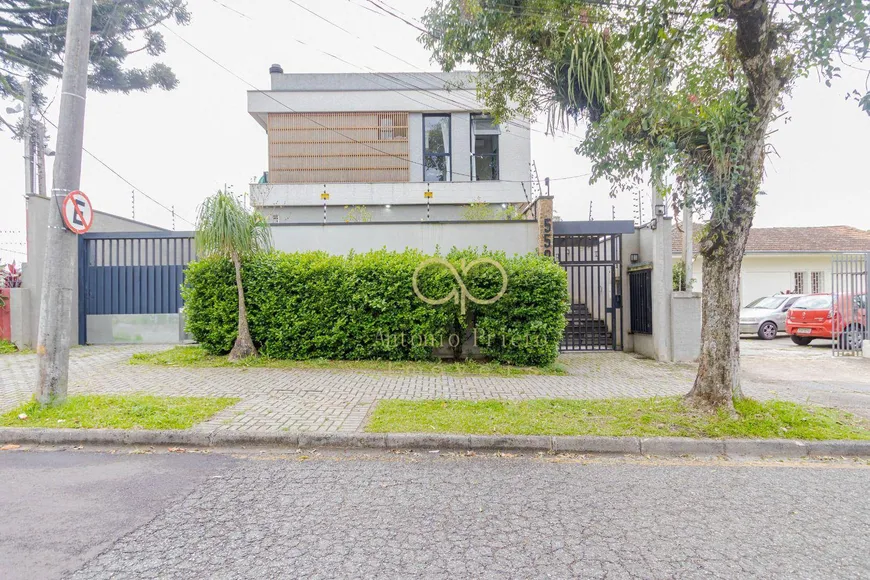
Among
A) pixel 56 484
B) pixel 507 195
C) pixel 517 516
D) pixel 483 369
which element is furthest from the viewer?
pixel 507 195

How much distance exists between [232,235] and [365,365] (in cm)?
344

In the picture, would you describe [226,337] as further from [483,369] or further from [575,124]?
[575,124]

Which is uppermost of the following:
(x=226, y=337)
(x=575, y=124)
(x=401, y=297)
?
(x=575, y=124)

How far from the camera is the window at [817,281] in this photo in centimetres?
2136

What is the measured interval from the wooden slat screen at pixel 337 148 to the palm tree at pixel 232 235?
24.4ft

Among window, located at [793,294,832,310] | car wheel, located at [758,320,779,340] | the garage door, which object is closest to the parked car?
car wheel, located at [758,320,779,340]

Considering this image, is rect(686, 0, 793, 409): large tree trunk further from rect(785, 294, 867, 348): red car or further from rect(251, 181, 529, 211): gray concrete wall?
rect(251, 181, 529, 211): gray concrete wall

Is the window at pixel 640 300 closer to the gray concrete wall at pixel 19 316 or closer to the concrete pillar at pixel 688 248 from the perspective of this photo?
the concrete pillar at pixel 688 248

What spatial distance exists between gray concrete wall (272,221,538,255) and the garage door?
16.4 m

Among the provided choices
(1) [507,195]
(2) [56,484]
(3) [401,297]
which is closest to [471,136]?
(1) [507,195]

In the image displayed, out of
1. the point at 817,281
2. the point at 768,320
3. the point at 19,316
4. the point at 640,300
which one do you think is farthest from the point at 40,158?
the point at 817,281

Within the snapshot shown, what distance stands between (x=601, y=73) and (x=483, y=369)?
5082 millimetres

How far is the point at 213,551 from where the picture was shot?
277 cm

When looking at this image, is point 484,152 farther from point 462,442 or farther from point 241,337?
→ point 462,442
